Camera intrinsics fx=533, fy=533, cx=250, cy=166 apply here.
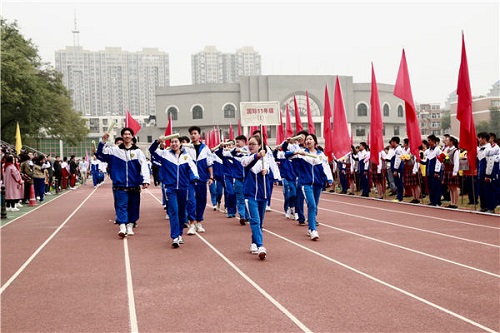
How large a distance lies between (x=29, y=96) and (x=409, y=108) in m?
29.3

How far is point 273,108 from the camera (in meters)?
8.85

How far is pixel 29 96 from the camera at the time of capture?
120ft

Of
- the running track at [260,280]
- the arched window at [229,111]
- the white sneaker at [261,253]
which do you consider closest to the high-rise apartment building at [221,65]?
the arched window at [229,111]

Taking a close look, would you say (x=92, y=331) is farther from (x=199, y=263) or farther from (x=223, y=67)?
(x=223, y=67)

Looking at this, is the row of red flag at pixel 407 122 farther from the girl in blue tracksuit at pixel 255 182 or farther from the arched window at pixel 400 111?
the arched window at pixel 400 111

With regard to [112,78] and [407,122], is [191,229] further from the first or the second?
[112,78]

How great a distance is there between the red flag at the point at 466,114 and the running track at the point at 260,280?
2.03 metres

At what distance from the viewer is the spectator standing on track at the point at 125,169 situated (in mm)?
Answer: 10094

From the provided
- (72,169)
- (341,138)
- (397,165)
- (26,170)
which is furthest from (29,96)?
(397,165)

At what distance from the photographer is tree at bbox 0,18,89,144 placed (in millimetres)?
33531

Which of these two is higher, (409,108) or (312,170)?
(409,108)

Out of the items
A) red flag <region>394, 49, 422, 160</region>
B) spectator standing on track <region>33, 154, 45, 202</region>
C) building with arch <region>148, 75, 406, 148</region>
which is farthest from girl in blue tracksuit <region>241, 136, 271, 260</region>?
building with arch <region>148, 75, 406, 148</region>

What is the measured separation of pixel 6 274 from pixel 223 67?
428 feet

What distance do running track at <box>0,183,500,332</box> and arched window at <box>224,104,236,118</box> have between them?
2615 inches
